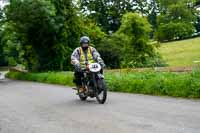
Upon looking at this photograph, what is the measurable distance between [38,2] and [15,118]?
2112cm

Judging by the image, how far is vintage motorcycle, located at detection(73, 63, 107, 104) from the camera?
1178 cm

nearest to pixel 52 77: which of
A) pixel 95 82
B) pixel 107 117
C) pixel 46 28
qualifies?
pixel 46 28

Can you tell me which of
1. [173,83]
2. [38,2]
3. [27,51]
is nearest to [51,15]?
[38,2]

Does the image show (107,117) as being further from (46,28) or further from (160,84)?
(46,28)

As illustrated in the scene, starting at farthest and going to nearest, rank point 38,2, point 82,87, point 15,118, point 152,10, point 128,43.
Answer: point 152,10 → point 128,43 → point 38,2 → point 82,87 → point 15,118

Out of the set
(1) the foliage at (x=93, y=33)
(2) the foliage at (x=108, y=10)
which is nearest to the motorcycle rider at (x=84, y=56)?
(1) the foliage at (x=93, y=33)

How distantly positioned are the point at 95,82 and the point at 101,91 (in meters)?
0.30

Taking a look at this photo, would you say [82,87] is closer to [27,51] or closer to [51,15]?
[51,15]

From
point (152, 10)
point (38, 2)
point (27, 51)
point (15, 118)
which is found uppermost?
point (152, 10)

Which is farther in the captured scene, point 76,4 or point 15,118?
point 76,4

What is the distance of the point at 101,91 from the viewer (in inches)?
470

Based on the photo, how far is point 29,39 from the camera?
3438 centimetres

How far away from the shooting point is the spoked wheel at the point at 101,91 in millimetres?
11695

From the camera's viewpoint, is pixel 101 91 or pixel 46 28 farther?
pixel 46 28
